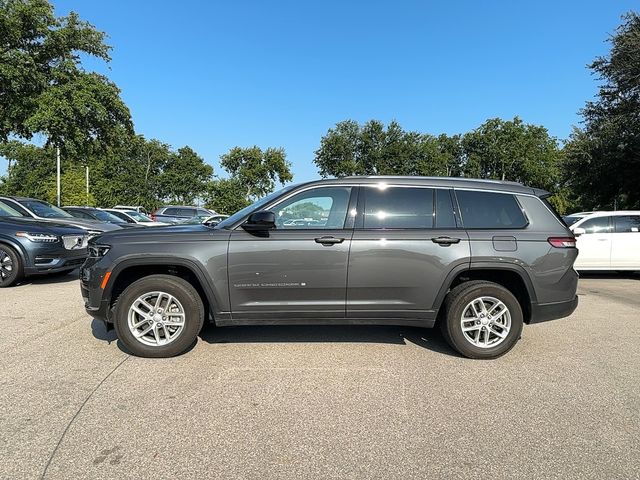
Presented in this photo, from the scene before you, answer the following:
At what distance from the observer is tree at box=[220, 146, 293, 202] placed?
5984 cm

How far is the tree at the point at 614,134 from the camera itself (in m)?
19.8

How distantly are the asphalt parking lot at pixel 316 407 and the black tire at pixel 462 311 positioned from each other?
0.15m

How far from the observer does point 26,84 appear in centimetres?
1725

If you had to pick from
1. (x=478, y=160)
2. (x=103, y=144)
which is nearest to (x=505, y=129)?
(x=478, y=160)

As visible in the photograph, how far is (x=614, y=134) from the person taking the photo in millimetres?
21062

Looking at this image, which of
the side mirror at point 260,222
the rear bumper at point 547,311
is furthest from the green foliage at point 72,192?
the rear bumper at point 547,311

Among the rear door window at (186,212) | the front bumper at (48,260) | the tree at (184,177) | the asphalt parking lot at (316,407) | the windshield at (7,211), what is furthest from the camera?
the tree at (184,177)

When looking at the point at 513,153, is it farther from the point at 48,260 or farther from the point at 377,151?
the point at 48,260

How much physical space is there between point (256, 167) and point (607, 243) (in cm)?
5310

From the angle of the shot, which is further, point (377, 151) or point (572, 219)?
point (377, 151)

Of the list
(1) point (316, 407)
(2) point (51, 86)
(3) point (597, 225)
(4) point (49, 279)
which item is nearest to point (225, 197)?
(2) point (51, 86)

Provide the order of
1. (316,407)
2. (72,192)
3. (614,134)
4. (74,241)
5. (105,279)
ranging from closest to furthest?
(316,407), (105,279), (74,241), (614,134), (72,192)

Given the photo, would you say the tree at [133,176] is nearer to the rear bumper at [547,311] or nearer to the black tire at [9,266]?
the black tire at [9,266]

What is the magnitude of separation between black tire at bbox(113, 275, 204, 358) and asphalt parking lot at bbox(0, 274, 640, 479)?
140 millimetres
